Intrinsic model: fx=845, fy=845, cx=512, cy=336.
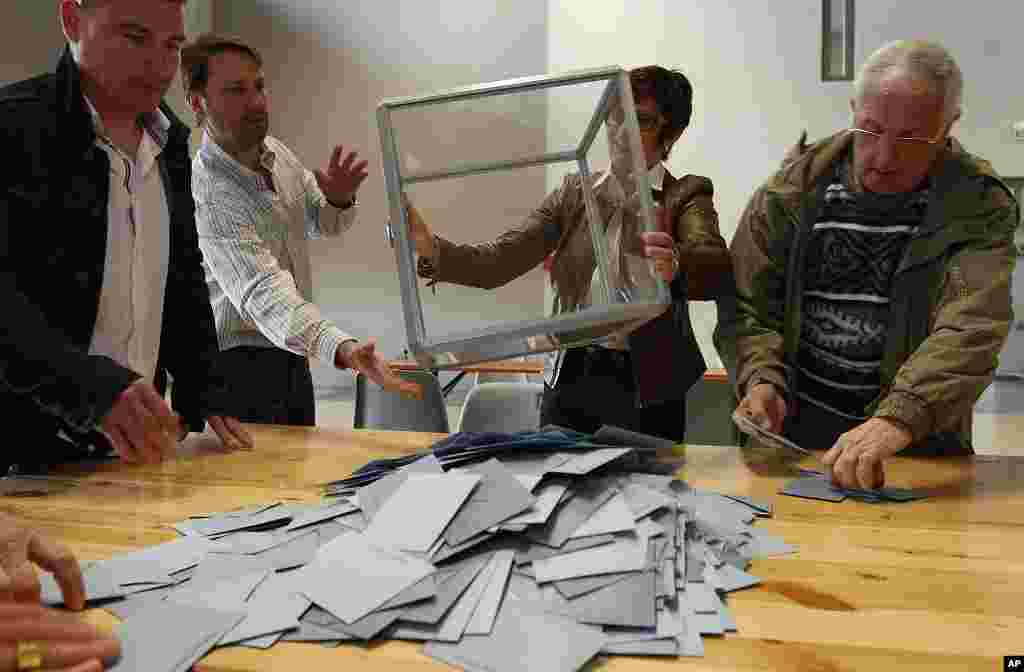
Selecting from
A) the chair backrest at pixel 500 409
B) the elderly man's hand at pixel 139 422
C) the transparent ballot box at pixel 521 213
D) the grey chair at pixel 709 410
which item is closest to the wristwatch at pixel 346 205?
the chair backrest at pixel 500 409

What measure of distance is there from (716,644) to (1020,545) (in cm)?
51

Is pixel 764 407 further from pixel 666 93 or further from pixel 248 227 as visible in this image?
pixel 248 227

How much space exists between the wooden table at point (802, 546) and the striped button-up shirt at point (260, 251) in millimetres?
231

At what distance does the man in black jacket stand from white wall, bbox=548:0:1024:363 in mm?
3196

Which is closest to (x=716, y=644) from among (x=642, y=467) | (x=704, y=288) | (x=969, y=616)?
(x=969, y=616)

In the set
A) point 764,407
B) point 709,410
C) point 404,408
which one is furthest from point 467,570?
point 709,410

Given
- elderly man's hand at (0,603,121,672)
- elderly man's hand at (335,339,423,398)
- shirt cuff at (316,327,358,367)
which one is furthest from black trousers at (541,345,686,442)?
elderly man's hand at (0,603,121,672)

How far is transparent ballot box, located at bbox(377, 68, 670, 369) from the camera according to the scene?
121 cm

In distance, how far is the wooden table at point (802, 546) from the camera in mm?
742

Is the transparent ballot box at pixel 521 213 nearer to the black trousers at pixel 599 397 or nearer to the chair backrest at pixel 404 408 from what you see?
the black trousers at pixel 599 397

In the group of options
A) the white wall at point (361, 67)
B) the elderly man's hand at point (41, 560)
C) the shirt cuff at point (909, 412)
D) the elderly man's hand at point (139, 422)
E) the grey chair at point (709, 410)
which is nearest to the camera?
the elderly man's hand at point (41, 560)

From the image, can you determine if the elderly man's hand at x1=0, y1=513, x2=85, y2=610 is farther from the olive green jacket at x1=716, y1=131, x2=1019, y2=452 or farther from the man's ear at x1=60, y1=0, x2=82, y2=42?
the olive green jacket at x1=716, y1=131, x2=1019, y2=452

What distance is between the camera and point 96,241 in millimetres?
1409

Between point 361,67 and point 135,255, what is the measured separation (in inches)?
144
